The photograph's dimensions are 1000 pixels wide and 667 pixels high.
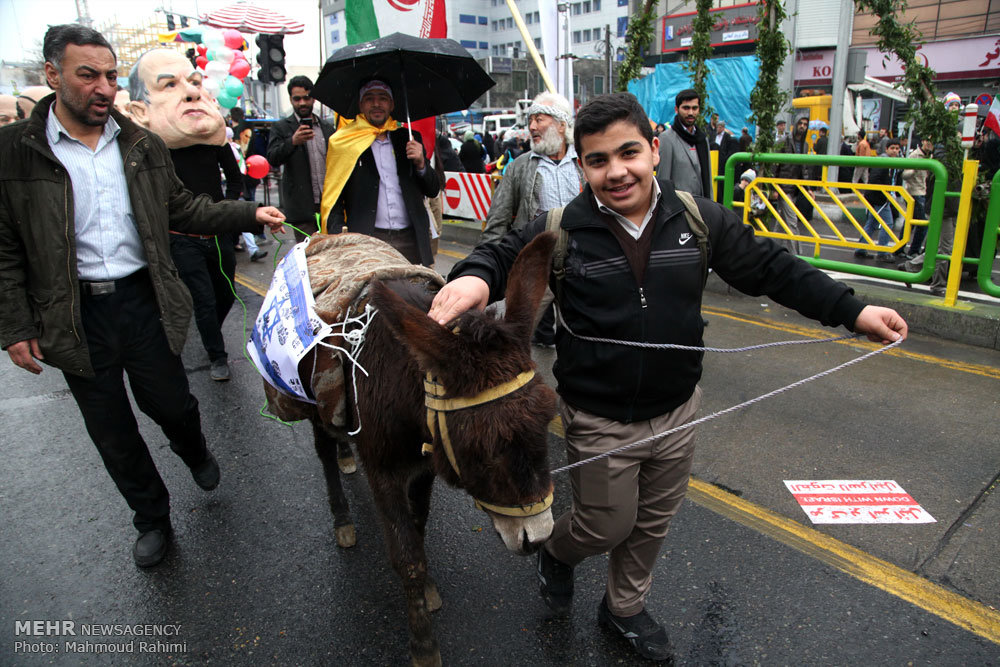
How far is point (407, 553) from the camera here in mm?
2424

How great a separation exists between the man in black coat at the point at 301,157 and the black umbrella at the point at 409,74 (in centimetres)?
100

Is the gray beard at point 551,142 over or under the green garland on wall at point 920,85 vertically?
under

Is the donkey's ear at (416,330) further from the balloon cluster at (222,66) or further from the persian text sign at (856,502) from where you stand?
the balloon cluster at (222,66)

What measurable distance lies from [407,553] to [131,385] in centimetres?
171


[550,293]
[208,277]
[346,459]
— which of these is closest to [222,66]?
[208,277]

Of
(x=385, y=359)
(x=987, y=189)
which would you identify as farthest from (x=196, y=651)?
(x=987, y=189)

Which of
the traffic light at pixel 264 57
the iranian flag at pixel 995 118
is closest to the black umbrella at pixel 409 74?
the iranian flag at pixel 995 118

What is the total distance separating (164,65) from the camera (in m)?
4.25

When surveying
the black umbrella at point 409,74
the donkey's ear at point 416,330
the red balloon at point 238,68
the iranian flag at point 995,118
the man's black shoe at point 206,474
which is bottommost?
the man's black shoe at point 206,474

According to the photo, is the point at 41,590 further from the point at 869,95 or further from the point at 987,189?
the point at 869,95

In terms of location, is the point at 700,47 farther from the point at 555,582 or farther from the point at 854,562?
the point at 555,582

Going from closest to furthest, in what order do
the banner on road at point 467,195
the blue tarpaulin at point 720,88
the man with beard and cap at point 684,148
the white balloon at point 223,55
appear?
the man with beard and cap at point 684,148 < the white balloon at point 223,55 < the banner on road at point 467,195 < the blue tarpaulin at point 720,88

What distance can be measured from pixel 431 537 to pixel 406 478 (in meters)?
0.99

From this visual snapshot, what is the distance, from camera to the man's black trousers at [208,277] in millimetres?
4965
